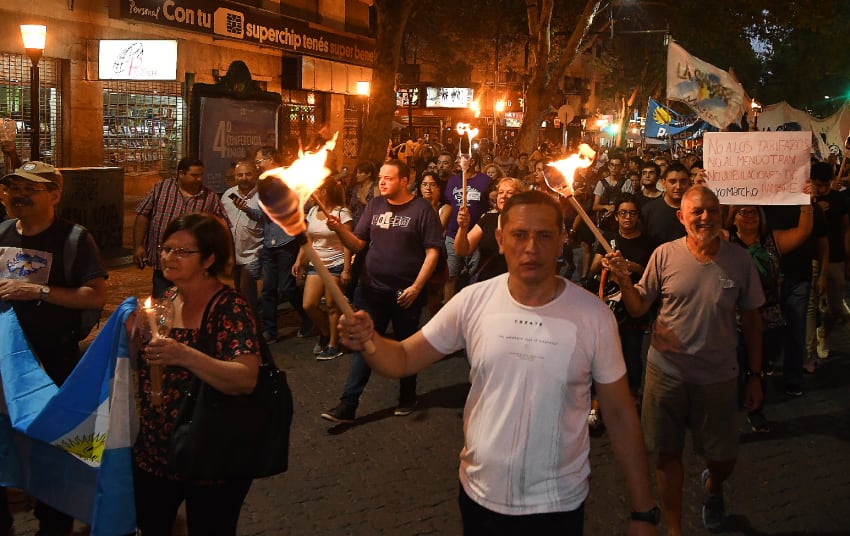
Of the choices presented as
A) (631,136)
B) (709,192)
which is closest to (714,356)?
(709,192)

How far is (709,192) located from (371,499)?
260 centimetres

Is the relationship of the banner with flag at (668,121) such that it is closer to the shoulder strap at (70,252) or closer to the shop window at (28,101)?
the shop window at (28,101)

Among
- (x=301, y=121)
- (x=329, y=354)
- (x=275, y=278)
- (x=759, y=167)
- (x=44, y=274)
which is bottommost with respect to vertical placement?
(x=329, y=354)

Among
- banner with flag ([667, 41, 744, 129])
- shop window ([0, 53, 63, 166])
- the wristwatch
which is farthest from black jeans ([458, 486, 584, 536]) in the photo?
shop window ([0, 53, 63, 166])

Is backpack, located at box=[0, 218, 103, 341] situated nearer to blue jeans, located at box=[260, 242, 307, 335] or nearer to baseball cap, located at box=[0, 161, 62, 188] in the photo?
baseball cap, located at box=[0, 161, 62, 188]

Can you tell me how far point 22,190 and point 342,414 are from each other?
3.19 m

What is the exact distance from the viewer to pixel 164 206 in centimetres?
873

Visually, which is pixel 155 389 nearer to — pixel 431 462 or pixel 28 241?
pixel 28 241

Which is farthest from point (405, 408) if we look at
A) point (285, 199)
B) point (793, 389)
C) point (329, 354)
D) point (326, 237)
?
point (285, 199)

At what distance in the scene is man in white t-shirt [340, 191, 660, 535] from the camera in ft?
10.4

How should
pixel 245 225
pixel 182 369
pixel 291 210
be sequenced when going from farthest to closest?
pixel 245 225
pixel 182 369
pixel 291 210

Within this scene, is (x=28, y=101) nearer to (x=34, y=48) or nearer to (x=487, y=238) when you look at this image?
(x=34, y=48)

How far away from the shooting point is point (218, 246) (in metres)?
3.82

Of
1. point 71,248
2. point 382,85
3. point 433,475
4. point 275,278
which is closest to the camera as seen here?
point 71,248
